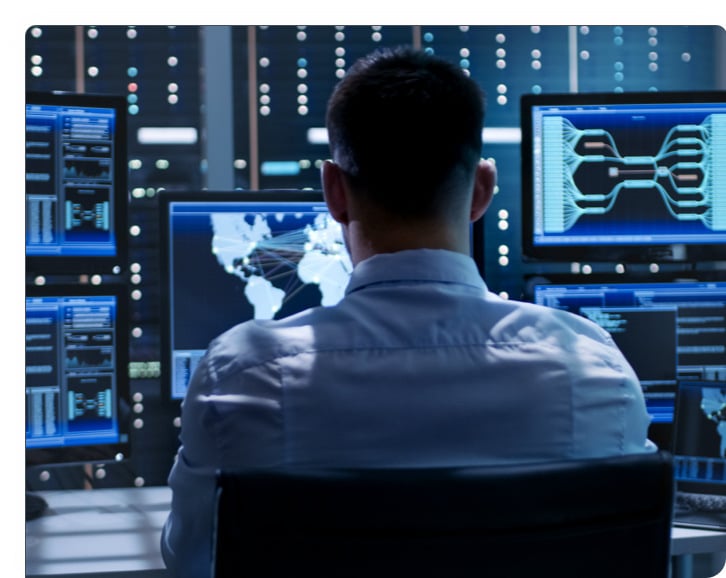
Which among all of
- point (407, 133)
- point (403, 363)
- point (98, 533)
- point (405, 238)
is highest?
point (407, 133)

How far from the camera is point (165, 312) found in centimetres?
192

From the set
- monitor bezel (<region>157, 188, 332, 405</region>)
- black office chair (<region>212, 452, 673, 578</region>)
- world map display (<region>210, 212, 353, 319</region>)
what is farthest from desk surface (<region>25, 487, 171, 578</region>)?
black office chair (<region>212, 452, 673, 578</region>)

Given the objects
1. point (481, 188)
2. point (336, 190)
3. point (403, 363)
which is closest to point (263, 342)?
point (403, 363)

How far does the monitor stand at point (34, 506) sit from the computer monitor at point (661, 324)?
1175 mm

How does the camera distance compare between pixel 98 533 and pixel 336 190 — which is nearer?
pixel 336 190

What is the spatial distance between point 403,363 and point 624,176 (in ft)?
4.24

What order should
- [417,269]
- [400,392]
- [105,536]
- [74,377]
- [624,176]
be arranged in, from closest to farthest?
[400,392]
[417,269]
[105,536]
[74,377]
[624,176]

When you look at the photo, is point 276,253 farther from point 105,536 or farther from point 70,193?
point 105,536

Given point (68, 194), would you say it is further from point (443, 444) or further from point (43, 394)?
point (443, 444)

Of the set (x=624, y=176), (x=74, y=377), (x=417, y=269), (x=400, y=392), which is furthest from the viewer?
(x=624, y=176)

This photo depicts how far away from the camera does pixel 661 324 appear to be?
196cm

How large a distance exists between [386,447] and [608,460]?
0.70 feet

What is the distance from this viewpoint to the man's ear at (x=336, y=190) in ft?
3.51

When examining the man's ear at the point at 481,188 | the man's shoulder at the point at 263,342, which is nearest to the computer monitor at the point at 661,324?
the man's ear at the point at 481,188
